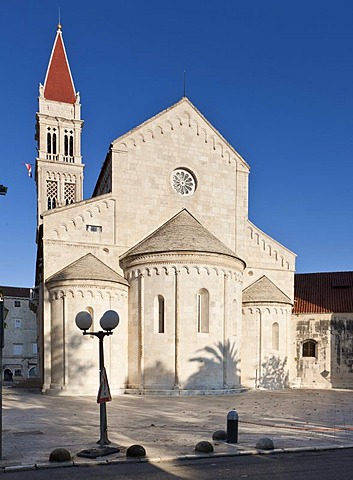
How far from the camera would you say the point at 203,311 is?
29844mm

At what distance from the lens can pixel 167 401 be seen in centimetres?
2564

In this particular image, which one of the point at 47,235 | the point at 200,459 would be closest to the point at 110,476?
the point at 200,459

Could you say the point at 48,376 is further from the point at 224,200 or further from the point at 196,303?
the point at 224,200

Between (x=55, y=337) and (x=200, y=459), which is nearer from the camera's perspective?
(x=200, y=459)

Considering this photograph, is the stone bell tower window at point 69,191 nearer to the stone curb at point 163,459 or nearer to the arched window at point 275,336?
the arched window at point 275,336

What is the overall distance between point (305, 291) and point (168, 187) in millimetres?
16045

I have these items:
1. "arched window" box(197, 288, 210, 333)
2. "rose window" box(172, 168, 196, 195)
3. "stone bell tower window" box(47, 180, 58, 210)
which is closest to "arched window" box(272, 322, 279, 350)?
"arched window" box(197, 288, 210, 333)

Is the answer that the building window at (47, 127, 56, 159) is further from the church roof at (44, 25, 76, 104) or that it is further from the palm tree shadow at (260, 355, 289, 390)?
the palm tree shadow at (260, 355, 289, 390)

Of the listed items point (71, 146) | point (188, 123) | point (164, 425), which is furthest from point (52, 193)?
point (164, 425)

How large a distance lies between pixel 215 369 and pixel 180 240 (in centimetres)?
813

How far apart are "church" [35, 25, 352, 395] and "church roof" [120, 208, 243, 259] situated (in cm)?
10

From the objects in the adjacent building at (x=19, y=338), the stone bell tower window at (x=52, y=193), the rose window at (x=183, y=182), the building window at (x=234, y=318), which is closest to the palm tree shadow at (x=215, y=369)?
the building window at (x=234, y=318)

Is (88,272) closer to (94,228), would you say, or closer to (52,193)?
(94,228)

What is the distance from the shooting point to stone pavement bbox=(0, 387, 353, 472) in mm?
12523
